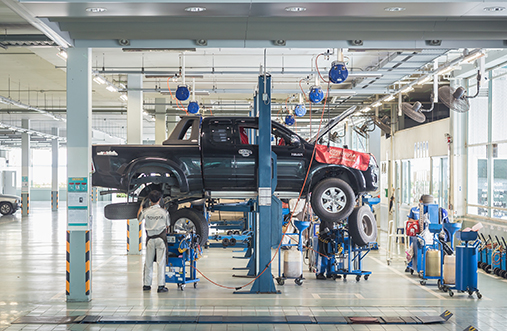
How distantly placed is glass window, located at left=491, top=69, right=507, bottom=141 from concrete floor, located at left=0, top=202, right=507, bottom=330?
128 inches

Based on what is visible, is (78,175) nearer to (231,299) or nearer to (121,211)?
(121,211)

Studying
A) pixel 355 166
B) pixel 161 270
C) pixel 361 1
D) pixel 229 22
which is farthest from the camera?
pixel 355 166

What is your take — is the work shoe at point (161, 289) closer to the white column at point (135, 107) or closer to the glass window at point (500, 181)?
the white column at point (135, 107)

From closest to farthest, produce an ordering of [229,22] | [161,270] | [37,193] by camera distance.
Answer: [229,22]
[161,270]
[37,193]

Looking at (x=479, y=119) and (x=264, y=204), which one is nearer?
(x=264, y=204)

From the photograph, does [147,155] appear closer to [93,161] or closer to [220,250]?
[93,161]

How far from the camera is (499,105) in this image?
10867mm

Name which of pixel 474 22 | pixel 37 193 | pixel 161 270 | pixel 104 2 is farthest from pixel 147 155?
pixel 37 193

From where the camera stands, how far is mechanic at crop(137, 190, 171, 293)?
7781mm

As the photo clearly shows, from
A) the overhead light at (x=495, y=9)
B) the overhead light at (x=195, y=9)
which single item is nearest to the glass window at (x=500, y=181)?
the overhead light at (x=495, y=9)

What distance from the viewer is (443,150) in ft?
43.7

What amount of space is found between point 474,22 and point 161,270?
19.1ft

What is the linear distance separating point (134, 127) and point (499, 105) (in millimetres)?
8545

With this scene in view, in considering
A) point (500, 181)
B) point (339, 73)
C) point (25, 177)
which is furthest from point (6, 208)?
point (500, 181)
